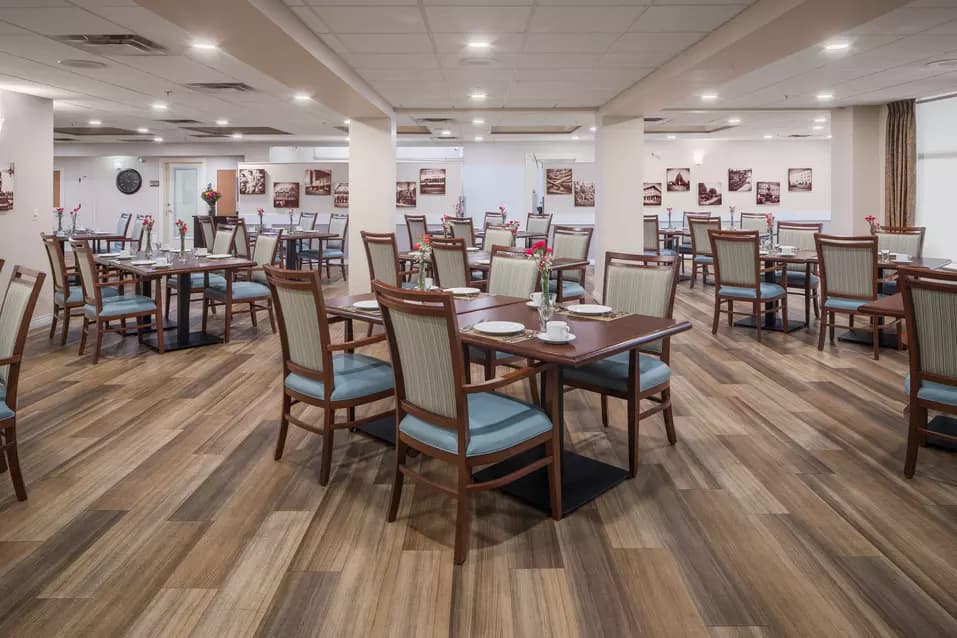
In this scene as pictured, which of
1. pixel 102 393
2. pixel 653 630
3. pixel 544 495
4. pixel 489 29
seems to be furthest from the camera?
pixel 489 29

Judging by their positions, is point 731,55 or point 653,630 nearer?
point 653,630

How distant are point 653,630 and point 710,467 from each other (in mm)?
1376

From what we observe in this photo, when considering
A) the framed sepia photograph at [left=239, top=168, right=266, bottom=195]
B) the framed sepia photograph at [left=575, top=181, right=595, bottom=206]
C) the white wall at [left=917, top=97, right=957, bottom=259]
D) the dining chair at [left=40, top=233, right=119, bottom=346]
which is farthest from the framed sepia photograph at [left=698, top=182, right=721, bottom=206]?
the dining chair at [left=40, top=233, right=119, bottom=346]

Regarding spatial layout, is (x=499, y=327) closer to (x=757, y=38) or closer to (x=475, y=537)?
(x=475, y=537)

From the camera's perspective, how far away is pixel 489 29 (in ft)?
15.8

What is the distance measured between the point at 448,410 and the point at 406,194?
11.6 metres

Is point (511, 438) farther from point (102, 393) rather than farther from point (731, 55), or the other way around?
point (731, 55)

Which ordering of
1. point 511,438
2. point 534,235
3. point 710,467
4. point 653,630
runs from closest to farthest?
point 653,630 < point 511,438 < point 710,467 < point 534,235

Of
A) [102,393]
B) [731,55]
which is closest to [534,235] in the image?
[731,55]

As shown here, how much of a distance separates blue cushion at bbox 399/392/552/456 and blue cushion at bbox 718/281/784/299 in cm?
413

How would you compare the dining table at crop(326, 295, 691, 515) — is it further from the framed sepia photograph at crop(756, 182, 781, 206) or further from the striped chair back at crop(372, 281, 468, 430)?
the framed sepia photograph at crop(756, 182, 781, 206)

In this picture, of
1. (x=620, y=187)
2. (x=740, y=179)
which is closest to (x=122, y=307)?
(x=620, y=187)

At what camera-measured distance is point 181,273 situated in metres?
5.48

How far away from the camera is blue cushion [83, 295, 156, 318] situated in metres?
5.22
